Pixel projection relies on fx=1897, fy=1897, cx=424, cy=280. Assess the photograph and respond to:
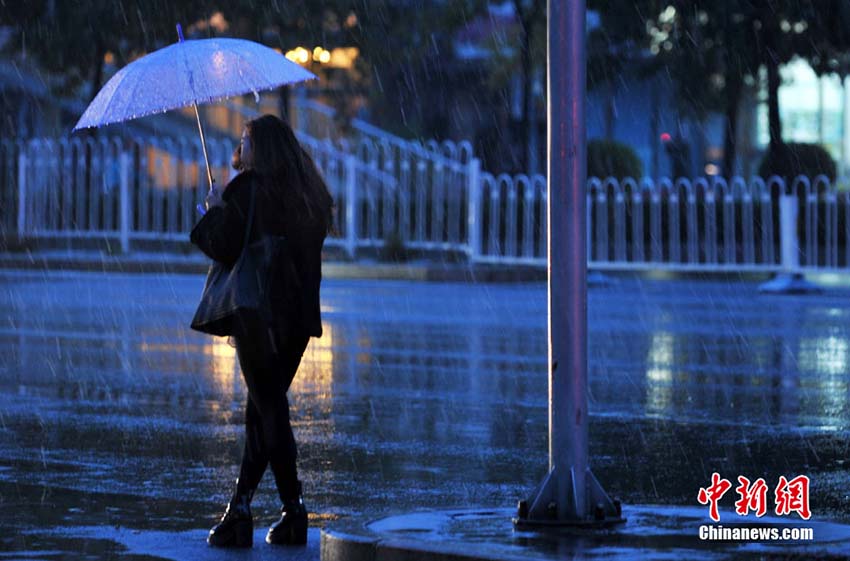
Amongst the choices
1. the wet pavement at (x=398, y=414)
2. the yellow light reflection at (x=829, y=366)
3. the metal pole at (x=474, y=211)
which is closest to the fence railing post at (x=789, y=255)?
the wet pavement at (x=398, y=414)

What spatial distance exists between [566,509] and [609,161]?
24394mm

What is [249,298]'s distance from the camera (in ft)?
23.1

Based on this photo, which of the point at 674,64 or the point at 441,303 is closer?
the point at 441,303

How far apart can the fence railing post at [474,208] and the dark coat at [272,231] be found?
19.0 meters

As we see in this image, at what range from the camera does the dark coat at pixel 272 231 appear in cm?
709

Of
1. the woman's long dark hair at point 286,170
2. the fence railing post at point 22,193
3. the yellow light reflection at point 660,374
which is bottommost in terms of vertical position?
the yellow light reflection at point 660,374

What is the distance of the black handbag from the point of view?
7.04 m

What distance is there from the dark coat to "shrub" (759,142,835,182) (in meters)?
22.6

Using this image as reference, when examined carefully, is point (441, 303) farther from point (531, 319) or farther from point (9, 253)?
point (9, 253)

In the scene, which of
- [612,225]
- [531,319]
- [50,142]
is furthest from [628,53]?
[531,319]

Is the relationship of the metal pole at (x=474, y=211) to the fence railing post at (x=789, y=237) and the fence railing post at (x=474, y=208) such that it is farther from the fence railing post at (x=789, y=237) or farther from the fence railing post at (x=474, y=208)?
the fence railing post at (x=789, y=237)

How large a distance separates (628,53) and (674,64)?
3.55 ft

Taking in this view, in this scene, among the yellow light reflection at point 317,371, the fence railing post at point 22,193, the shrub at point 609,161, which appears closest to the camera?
the yellow light reflection at point 317,371

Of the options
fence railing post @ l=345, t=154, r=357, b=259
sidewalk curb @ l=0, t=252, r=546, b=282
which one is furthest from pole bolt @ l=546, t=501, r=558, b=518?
fence railing post @ l=345, t=154, r=357, b=259
